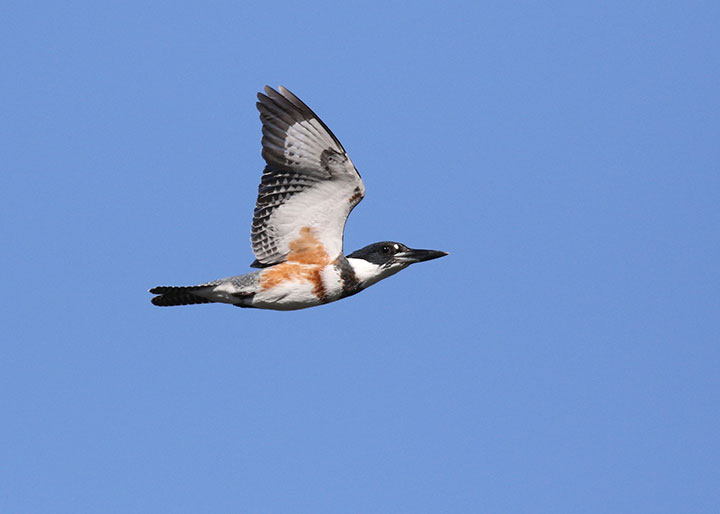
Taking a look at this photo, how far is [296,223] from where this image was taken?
12.9 m

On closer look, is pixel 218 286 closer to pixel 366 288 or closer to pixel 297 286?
pixel 297 286

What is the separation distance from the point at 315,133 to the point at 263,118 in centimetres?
63

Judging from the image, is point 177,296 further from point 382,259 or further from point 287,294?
point 382,259

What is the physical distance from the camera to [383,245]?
13.3 meters

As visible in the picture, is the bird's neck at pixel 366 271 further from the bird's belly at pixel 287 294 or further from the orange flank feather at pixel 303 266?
the bird's belly at pixel 287 294

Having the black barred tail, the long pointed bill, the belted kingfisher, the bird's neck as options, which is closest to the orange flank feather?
the belted kingfisher

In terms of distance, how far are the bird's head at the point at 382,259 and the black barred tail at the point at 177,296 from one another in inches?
70.1

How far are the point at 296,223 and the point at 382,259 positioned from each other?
44.2 inches

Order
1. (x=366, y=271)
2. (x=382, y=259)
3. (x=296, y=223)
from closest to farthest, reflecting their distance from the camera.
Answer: (x=296, y=223) < (x=366, y=271) < (x=382, y=259)

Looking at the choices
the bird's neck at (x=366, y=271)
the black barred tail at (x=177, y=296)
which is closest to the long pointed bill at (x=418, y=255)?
the bird's neck at (x=366, y=271)

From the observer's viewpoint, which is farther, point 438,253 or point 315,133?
point 438,253

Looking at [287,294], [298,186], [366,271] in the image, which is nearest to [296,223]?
[298,186]

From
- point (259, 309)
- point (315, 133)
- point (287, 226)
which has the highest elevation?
point (315, 133)

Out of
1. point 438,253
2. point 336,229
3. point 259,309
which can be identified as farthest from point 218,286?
point 438,253
